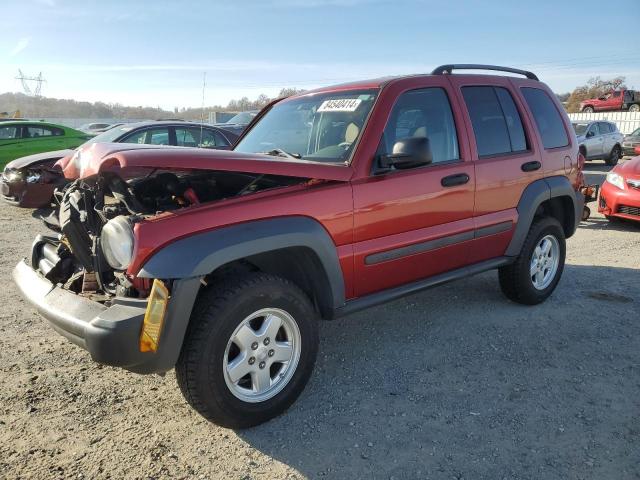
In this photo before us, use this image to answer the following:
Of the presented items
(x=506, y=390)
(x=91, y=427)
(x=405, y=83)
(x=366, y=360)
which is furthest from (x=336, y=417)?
(x=405, y=83)

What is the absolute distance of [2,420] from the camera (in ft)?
9.55

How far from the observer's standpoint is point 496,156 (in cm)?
408

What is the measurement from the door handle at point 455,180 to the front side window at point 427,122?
0.14 meters

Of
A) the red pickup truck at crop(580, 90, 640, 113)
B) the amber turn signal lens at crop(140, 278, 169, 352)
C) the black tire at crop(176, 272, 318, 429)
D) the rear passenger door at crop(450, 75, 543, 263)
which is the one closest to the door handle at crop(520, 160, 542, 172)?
the rear passenger door at crop(450, 75, 543, 263)

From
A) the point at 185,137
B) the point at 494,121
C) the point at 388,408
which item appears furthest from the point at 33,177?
the point at 388,408

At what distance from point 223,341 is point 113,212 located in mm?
956

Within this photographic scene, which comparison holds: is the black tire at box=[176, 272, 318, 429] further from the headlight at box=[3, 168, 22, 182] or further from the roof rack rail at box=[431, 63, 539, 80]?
the headlight at box=[3, 168, 22, 182]

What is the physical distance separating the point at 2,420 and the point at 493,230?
11.7 ft

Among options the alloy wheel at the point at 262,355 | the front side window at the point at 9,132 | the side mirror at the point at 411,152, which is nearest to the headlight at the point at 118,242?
the alloy wheel at the point at 262,355

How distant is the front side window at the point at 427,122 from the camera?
3469 millimetres

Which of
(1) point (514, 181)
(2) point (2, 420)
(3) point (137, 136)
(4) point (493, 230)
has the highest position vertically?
(3) point (137, 136)

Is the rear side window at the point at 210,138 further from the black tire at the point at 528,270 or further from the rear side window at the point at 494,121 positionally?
the black tire at the point at 528,270

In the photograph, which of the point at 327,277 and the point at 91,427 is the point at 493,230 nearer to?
the point at 327,277

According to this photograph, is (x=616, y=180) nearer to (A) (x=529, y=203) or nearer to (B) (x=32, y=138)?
(A) (x=529, y=203)
